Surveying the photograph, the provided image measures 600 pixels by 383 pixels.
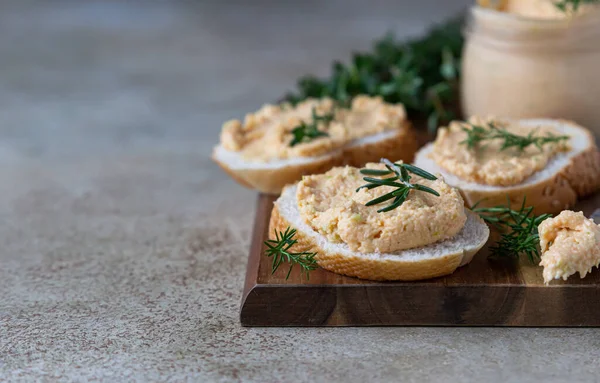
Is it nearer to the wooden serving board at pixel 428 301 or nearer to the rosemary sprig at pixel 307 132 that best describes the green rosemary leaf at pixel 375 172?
the wooden serving board at pixel 428 301

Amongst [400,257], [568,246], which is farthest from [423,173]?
[568,246]

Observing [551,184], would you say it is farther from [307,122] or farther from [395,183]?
[307,122]

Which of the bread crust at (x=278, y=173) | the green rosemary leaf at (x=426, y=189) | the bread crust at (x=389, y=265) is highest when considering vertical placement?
the green rosemary leaf at (x=426, y=189)

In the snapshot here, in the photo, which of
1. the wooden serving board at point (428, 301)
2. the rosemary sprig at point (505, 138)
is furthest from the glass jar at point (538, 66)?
the wooden serving board at point (428, 301)

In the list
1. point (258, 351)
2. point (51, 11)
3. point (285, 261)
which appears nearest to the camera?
point (258, 351)

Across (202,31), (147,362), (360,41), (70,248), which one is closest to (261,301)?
(147,362)

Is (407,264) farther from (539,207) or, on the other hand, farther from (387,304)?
(539,207)
